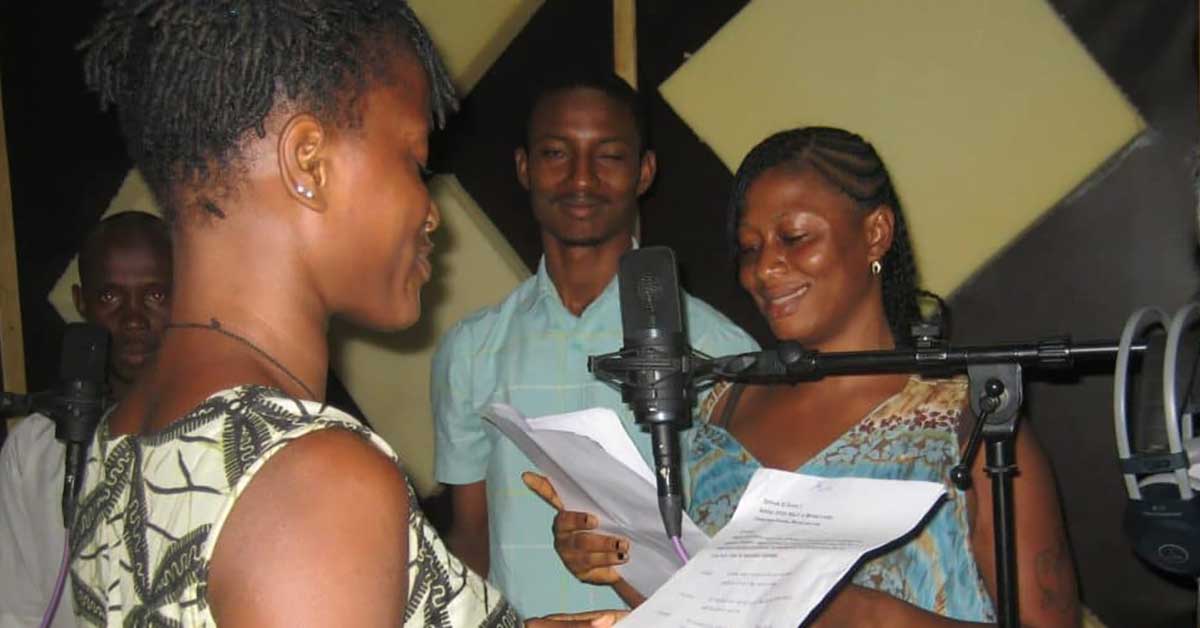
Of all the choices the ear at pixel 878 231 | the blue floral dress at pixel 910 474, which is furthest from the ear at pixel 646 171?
the blue floral dress at pixel 910 474

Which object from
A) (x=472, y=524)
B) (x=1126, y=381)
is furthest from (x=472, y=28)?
(x=1126, y=381)

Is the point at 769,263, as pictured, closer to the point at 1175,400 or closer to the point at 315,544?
the point at 1175,400

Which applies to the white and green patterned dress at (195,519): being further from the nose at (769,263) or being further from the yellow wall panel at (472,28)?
the yellow wall panel at (472,28)

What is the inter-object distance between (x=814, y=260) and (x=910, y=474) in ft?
1.55

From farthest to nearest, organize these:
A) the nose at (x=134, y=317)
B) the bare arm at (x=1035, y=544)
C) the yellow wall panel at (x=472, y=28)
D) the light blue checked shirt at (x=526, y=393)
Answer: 1. the yellow wall panel at (x=472, y=28)
2. the nose at (x=134, y=317)
3. the light blue checked shirt at (x=526, y=393)
4. the bare arm at (x=1035, y=544)

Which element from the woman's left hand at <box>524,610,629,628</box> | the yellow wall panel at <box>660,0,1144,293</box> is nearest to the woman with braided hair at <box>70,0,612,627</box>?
the woman's left hand at <box>524,610,629,628</box>

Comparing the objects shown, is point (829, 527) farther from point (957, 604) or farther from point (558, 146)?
point (558, 146)

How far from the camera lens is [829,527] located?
4.74 feet

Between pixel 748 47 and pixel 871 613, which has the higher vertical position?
pixel 748 47

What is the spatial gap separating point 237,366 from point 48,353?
10.2ft

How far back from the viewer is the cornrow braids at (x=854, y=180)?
2164mm

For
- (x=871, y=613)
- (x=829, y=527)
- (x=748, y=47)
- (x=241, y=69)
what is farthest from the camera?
(x=748, y=47)

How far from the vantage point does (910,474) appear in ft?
6.07

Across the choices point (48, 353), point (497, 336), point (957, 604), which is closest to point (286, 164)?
point (957, 604)
